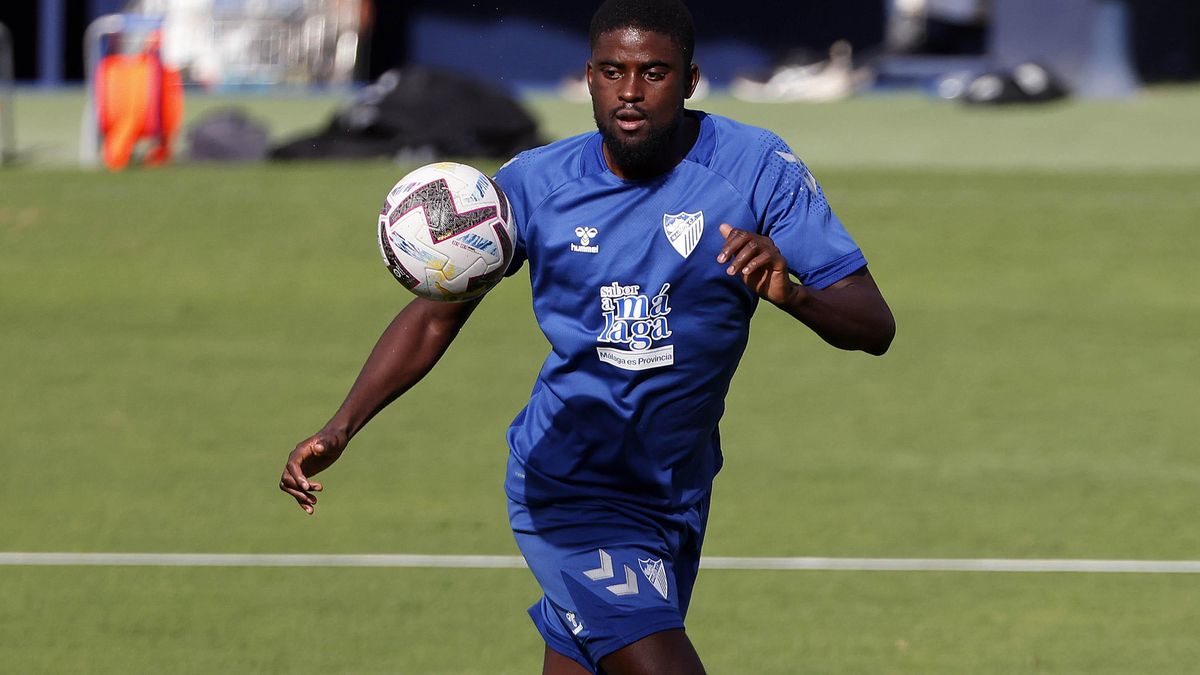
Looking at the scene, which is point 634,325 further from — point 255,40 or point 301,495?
point 255,40

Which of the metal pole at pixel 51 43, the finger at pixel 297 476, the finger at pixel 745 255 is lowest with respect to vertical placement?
the metal pole at pixel 51 43

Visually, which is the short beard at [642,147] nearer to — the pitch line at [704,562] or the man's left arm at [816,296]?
Answer: the man's left arm at [816,296]

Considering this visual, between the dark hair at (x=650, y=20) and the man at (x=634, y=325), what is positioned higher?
the dark hair at (x=650, y=20)

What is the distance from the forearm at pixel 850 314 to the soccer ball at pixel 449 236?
0.81 m

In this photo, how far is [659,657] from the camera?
4398mm

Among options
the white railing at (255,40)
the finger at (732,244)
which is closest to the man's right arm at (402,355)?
the finger at (732,244)

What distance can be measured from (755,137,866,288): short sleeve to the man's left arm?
0.14 ft

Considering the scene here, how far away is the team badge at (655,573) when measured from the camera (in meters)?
4.61

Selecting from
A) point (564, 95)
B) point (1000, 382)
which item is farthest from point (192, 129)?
point (1000, 382)

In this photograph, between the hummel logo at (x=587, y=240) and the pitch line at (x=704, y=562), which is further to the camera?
the pitch line at (x=704, y=562)

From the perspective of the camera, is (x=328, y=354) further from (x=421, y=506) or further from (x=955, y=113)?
(x=955, y=113)

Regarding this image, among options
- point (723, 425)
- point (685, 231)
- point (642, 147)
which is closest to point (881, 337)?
point (685, 231)

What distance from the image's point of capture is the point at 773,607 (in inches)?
296

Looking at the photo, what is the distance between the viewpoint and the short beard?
4453 millimetres
